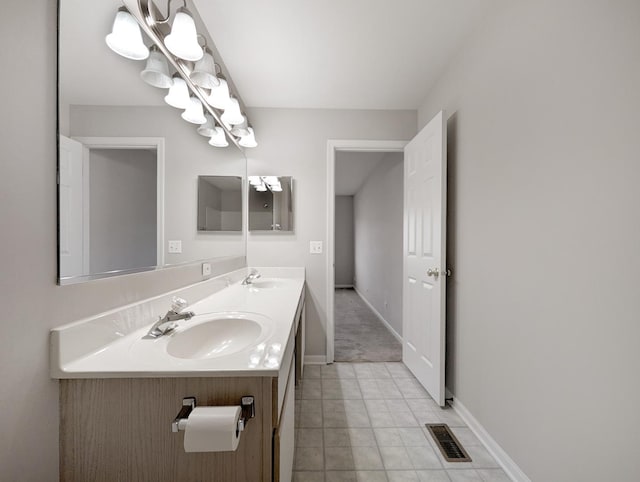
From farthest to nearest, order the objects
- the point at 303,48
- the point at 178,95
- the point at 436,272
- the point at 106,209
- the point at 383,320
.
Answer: the point at 383,320 < the point at 436,272 < the point at 303,48 < the point at 178,95 < the point at 106,209

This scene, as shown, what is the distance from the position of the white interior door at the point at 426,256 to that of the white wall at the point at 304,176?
74cm

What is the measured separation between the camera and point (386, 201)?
147 inches

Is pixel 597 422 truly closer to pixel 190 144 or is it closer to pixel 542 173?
pixel 542 173

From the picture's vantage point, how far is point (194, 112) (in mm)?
1420

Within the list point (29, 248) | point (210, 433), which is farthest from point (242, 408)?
point (29, 248)

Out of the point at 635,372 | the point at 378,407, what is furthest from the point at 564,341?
the point at 378,407

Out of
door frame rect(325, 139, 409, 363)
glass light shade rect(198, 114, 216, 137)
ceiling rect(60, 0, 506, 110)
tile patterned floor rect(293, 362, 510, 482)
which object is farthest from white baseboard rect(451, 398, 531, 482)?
glass light shade rect(198, 114, 216, 137)

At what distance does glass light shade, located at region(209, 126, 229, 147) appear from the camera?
67.4 inches

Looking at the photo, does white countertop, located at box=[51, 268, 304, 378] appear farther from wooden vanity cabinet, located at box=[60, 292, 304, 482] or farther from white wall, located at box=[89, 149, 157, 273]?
white wall, located at box=[89, 149, 157, 273]

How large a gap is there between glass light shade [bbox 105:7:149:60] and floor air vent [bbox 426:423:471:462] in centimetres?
238

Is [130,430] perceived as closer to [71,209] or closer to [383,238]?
[71,209]

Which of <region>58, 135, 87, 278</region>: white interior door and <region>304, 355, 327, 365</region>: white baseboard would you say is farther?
<region>304, 355, 327, 365</region>: white baseboard

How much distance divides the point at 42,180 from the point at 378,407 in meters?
2.08

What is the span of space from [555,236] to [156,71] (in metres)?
1.82
